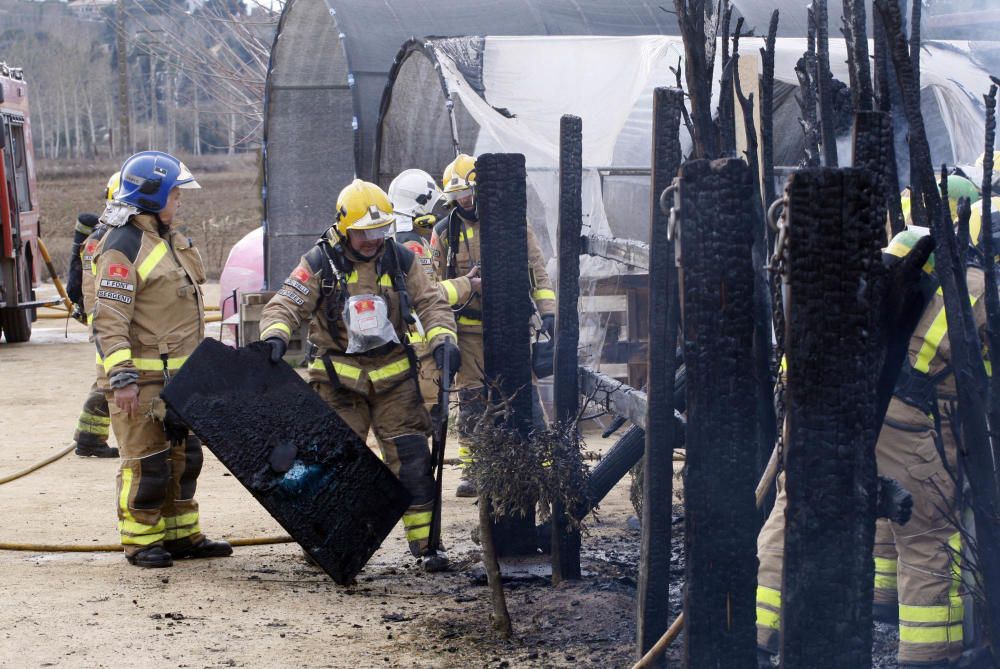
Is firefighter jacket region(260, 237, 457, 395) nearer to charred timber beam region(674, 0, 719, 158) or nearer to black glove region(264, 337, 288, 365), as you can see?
black glove region(264, 337, 288, 365)

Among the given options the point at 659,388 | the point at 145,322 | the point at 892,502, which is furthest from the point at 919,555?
the point at 145,322

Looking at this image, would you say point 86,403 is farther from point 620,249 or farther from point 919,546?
point 919,546

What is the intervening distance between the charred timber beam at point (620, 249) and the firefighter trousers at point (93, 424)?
4.14 meters

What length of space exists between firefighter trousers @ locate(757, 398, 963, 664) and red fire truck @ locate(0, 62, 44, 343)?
11.5 meters

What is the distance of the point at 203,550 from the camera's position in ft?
20.1

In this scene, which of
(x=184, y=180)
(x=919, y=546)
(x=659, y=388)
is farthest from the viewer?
(x=184, y=180)

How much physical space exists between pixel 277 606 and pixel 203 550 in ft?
3.30

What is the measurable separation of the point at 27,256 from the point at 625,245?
36.7 feet

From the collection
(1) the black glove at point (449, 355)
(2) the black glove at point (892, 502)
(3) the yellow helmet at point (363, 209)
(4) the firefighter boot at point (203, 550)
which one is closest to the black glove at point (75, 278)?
(4) the firefighter boot at point (203, 550)

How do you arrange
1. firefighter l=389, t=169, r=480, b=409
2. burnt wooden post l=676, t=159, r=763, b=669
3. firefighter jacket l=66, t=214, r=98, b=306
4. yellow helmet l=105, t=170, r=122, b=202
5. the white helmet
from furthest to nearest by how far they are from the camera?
the white helmet → firefighter jacket l=66, t=214, r=98, b=306 → firefighter l=389, t=169, r=480, b=409 → yellow helmet l=105, t=170, r=122, b=202 → burnt wooden post l=676, t=159, r=763, b=669

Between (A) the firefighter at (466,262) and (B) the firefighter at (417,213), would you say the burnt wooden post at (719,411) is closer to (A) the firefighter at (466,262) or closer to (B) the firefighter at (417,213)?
(A) the firefighter at (466,262)

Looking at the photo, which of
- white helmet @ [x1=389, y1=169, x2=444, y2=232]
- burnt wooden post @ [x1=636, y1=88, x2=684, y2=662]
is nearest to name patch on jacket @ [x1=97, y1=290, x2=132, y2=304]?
white helmet @ [x1=389, y1=169, x2=444, y2=232]

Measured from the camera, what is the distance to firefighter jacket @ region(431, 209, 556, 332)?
7125mm

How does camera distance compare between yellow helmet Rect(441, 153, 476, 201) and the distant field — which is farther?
the distant field
